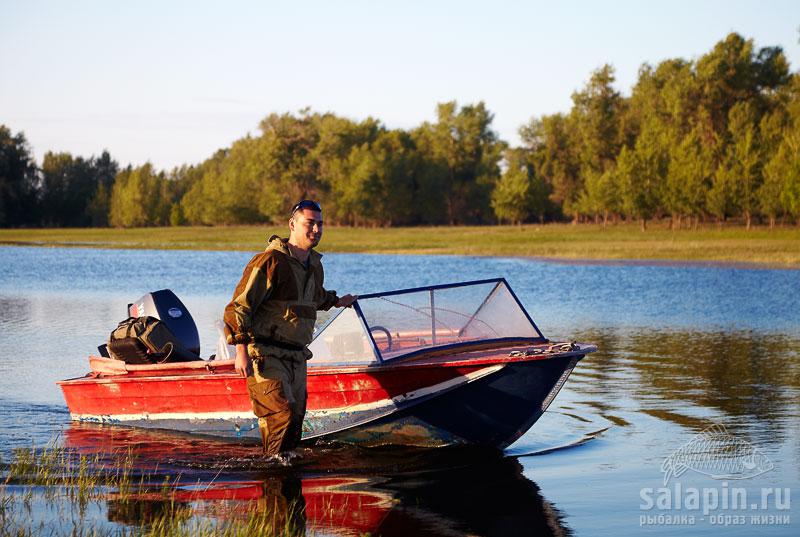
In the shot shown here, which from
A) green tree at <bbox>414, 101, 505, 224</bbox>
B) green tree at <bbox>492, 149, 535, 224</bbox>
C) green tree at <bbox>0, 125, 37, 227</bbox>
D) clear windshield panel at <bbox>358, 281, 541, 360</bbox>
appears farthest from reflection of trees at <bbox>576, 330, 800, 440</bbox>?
green tree at <bbox>0, 125, 37, 227</bbox>

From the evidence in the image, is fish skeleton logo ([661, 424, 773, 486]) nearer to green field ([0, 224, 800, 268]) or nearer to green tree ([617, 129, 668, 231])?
green field ([0, 224, 800, 268])

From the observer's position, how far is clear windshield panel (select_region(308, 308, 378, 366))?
1084 centimetres

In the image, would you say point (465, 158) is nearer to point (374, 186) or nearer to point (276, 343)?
point (374, 186)

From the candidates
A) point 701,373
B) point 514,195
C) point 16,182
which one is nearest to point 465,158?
point 514,195

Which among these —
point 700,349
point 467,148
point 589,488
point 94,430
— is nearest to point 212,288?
point 700,349

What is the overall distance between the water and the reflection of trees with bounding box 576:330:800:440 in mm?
35

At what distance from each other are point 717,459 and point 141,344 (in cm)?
643

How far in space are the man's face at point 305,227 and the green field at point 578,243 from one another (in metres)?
43.2

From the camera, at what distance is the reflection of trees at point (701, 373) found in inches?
541

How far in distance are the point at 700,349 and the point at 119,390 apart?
40.1ft

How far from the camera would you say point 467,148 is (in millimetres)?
133750

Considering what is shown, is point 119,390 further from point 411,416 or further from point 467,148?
point 467,148

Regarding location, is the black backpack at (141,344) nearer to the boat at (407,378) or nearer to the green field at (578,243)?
the boat at (407,378)

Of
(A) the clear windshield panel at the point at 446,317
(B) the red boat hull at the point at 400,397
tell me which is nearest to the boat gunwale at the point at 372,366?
(B) the red boat hull at the point at 400,397
